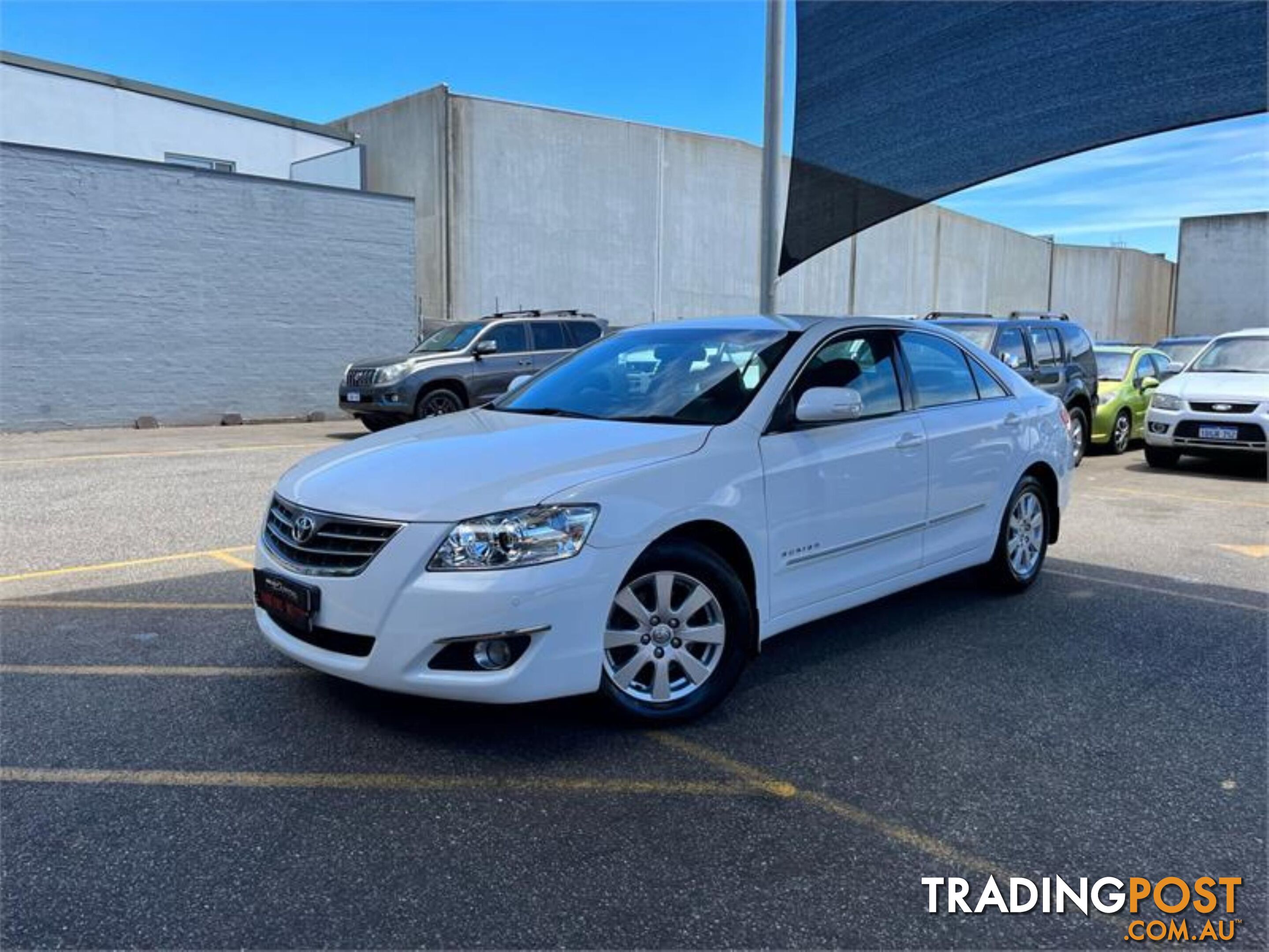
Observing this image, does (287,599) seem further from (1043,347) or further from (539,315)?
(539,315)

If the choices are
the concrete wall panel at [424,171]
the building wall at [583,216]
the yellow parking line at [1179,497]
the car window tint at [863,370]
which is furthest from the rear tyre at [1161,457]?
the building wall at [583,216]

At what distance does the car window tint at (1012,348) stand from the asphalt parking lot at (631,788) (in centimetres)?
611

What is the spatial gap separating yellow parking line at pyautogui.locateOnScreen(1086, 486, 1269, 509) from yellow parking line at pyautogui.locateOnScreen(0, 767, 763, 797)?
316 inches

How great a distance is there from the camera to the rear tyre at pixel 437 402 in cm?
1348

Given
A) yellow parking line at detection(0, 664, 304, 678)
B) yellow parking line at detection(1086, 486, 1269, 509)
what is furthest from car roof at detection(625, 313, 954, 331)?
yellow parking line at detection(1086, 486, 1269, 509)

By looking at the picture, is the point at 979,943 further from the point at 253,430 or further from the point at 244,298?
the point at 244,298

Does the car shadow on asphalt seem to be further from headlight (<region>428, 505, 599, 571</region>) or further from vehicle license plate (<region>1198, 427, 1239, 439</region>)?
headlight (<region>428, 505, 599, 571</region>)

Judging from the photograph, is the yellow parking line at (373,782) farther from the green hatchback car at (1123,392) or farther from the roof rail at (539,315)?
the roof rail at (539,315)

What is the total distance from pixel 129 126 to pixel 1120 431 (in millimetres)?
20529

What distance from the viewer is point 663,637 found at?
3621 mm

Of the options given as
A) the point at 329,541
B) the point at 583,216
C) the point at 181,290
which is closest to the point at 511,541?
the point at 329,541

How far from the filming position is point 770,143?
1032cm

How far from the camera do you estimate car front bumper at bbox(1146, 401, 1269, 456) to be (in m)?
10.7

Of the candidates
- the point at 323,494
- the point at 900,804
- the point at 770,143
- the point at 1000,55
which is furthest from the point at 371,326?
the point at 900,804
